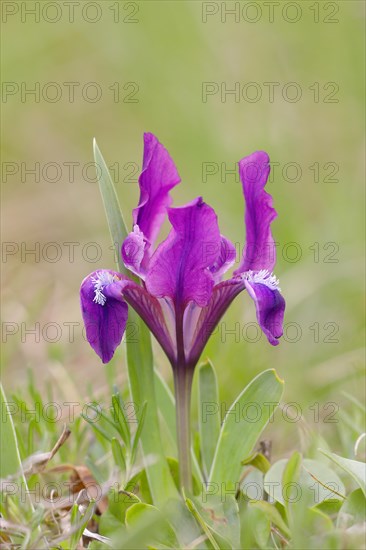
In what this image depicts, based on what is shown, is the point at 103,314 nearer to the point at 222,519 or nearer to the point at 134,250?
the point at 134,250

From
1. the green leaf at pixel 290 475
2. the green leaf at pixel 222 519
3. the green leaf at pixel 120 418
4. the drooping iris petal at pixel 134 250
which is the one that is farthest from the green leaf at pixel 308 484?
the drooping iris petal at pixel 134 250

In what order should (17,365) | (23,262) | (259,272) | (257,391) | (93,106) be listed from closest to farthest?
(259,272)
(257,391)
(17,365)
(23,262)
(93,106)

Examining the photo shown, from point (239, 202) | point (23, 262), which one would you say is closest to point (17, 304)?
point (23, 262)

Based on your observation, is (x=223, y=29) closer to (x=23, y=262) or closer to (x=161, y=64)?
(x=161, y=64)

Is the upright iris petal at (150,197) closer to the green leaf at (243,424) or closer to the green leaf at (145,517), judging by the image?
the green leaf at (243,424)

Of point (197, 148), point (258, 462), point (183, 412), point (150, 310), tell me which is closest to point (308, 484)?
point (258, 462)

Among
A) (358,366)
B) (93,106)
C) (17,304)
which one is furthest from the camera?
(93,106)
